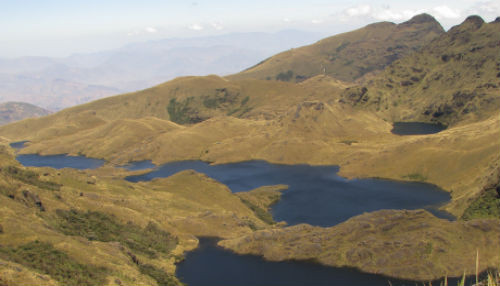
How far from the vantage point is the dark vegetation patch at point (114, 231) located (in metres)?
74.2

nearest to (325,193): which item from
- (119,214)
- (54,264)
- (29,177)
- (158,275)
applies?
(119,214)

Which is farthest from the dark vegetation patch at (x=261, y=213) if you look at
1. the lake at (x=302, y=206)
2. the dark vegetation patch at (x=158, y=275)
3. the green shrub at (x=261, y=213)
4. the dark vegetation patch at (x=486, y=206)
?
the dark vegetation patch at (x=158, y=275)

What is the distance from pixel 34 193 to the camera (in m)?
74.7

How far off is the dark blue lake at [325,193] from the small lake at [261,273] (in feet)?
129

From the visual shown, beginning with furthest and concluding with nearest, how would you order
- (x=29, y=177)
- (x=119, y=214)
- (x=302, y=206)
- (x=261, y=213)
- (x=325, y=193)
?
(x=325, y=193)
(x=302, y=206)
(x=261, y=213)
(x=29, y=177)
(x=119, y=214)

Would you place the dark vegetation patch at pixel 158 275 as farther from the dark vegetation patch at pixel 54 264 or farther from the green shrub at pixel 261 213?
the green shrub at pixel 261 213

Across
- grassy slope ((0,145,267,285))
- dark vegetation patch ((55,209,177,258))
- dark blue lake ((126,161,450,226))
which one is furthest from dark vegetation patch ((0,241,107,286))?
dark blue lake ((126,161,450,226))

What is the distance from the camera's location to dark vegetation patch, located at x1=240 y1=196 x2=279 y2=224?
384ft

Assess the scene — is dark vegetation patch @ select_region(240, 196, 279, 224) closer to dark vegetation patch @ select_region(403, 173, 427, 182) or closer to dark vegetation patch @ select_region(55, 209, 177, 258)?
dark vegetation patch @ select_region(55, 209, 177, 258)

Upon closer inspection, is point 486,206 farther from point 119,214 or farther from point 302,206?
point 119,214

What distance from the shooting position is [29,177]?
89.2 metres

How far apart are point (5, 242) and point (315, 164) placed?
145179 mm

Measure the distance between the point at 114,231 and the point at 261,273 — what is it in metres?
27.9

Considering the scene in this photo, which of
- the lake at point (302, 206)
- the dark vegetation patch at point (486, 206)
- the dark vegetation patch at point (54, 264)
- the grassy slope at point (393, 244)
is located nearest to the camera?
the dark vegetation patch at point (54, 264)
